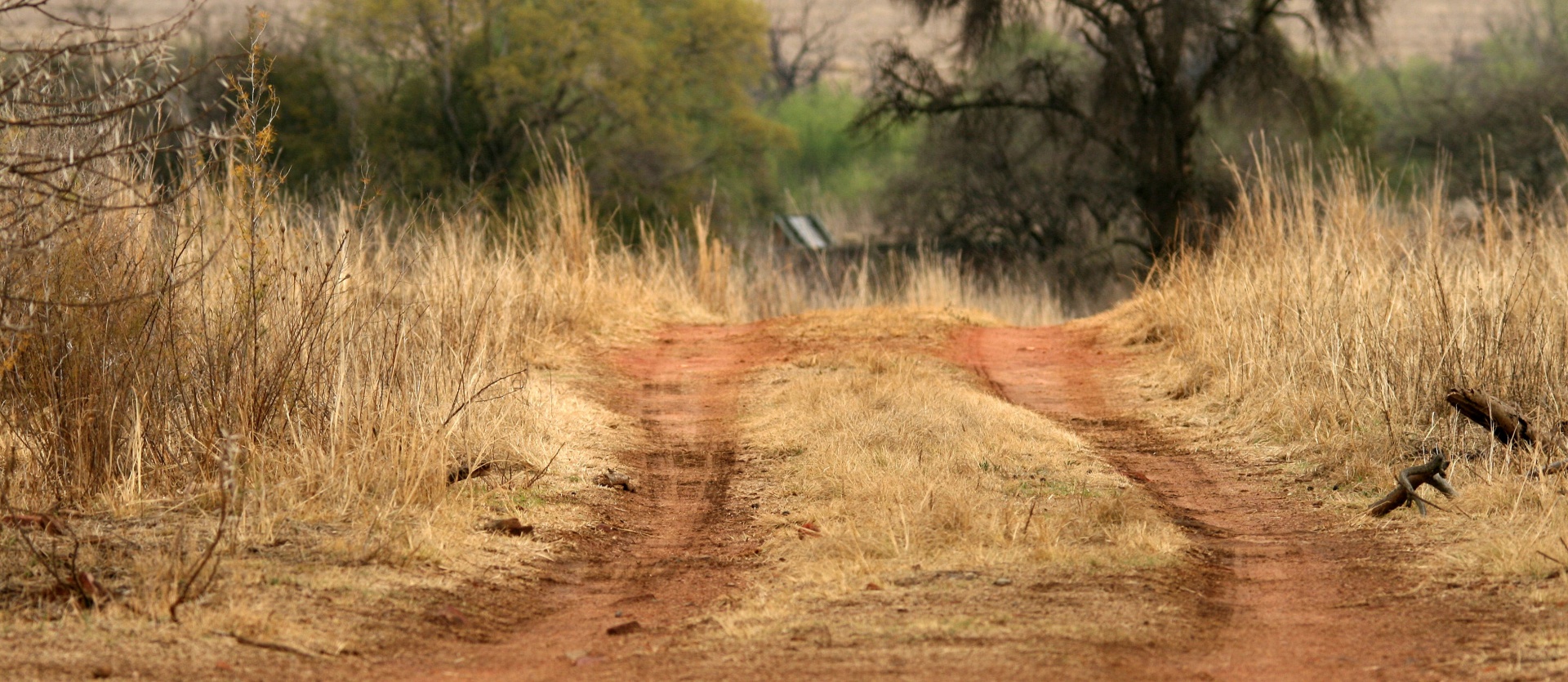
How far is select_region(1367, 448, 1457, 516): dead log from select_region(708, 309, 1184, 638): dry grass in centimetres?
86

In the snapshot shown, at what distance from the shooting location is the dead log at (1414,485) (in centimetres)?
566

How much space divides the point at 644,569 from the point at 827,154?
3865 centimetres

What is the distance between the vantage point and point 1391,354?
692 cm

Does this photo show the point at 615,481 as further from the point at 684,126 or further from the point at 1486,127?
the point at 684,126

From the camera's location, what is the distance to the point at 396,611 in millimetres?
4445

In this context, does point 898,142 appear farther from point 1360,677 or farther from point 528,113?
point 1360,677

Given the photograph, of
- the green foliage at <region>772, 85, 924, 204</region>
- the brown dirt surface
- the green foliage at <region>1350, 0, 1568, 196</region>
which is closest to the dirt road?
the brown dirt surface

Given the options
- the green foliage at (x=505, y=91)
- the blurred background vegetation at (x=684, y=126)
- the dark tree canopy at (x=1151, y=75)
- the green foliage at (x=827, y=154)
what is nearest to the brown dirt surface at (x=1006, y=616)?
the dark tree canopy at (x=1151, y=75)

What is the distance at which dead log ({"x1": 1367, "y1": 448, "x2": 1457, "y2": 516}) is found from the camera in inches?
223

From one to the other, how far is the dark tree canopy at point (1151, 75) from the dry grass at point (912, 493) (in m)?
10.5

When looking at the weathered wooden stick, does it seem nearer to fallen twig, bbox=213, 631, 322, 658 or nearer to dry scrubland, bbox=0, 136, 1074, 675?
dry scrubland, bbox=0, 136, 1074, 675

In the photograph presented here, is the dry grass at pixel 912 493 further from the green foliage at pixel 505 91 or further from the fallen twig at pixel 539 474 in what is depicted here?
the green foliage at pixel 505 91

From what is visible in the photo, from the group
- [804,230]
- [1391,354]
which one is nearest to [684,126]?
[804,230]

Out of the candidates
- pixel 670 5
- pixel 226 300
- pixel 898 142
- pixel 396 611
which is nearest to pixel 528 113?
pixel 670 5
